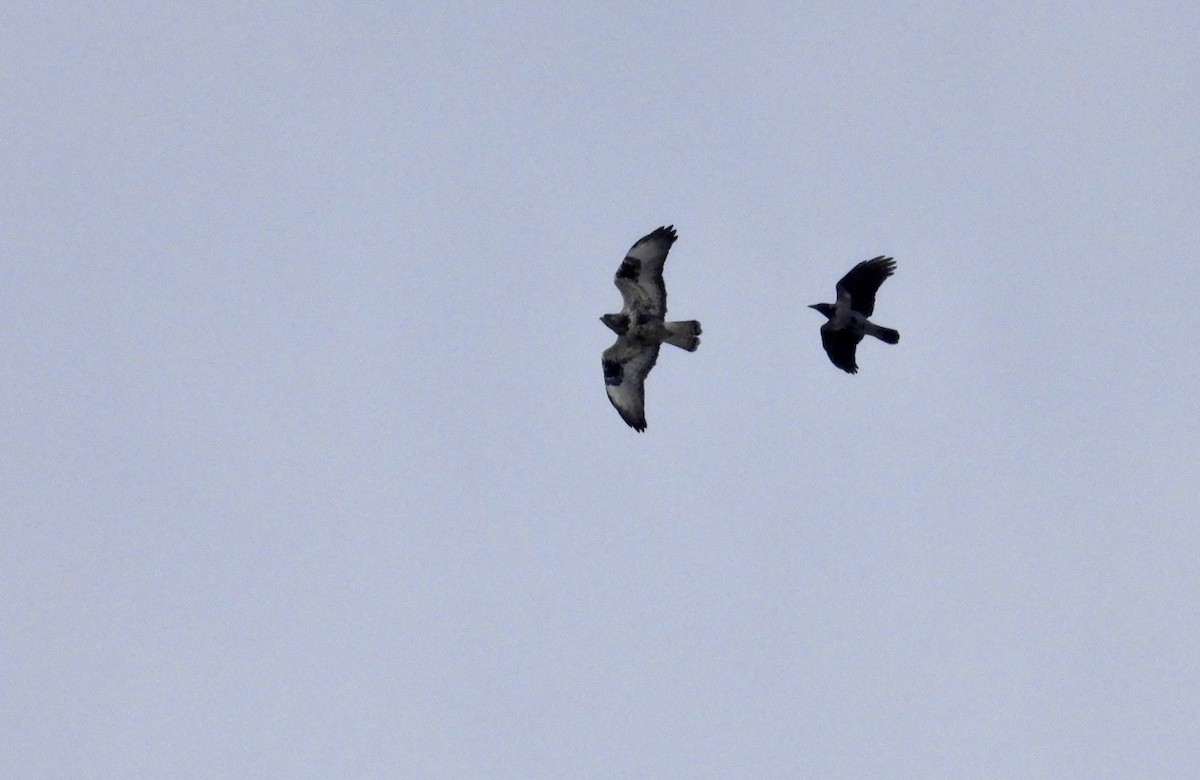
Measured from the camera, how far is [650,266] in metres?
39.7

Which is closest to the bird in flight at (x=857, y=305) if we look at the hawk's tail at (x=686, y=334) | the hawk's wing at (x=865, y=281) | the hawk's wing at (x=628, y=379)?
the hawk's wing at (x=865, y=281)

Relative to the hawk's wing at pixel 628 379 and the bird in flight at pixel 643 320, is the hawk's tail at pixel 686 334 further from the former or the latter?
the hawk's wing at pixel 628 379

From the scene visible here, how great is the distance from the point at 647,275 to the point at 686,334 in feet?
5.04

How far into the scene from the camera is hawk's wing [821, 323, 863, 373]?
4031 cm

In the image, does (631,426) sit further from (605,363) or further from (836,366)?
(836,366)

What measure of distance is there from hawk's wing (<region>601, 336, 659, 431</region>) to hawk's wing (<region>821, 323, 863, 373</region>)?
12.3 ft

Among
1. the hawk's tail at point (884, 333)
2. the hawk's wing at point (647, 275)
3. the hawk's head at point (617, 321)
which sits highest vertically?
the hawk's wing at point (647, 275)

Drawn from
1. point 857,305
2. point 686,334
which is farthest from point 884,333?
point 686,334

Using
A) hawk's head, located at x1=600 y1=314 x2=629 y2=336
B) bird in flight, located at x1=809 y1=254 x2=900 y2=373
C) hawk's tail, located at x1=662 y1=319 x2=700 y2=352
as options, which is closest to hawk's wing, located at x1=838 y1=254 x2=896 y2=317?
bird in flight, located at x1=809 y1=254 x2=900 y2=373

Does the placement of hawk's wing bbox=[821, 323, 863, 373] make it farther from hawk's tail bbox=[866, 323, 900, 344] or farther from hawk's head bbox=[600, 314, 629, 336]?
hawk's head bbox=[600, 314, 629, 336]

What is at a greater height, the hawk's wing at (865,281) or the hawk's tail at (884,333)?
the hawk's wing at (865,281)

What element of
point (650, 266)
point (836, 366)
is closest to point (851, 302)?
point (836, 366)

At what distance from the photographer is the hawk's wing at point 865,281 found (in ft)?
131

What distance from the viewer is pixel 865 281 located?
1571 inches
